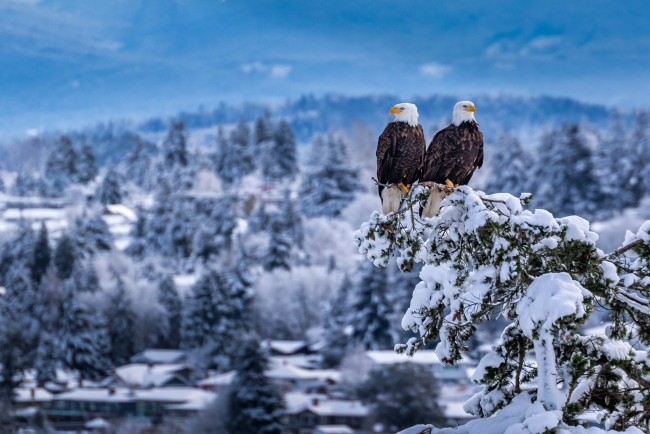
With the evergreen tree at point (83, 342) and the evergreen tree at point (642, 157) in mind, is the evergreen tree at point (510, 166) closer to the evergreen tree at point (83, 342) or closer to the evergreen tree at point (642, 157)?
the evergreen tree at point (642, 157)

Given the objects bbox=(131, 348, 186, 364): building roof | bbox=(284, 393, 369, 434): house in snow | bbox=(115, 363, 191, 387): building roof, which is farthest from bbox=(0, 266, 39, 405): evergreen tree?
bbox=(284, 393, 369, 434): house in snow

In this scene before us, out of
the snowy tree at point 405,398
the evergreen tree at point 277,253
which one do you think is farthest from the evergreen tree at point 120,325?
the snowy tree at point 405,398

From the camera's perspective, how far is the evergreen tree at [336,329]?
35.5 m

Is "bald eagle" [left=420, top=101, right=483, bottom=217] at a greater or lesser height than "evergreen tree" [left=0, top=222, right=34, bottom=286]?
greater

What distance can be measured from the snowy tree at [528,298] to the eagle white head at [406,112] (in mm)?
967

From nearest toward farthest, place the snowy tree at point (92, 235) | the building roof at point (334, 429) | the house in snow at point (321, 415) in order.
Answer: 1. the building roof at point (334, 429)
2. the house in snow at point (321, 415)
3. the snowy tree at point (92, 235)

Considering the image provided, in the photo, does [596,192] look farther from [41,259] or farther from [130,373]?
[41,259]

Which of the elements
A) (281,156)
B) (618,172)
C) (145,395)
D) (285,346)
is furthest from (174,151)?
(618,172)

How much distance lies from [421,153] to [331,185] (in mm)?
53738

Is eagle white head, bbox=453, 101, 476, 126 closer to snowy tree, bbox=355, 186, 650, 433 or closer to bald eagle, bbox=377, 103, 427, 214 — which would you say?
bald eagle, bbox=377, 103, 427, 214

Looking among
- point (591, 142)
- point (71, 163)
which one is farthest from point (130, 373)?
point (71, 163)

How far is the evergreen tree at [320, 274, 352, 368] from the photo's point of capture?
35469 millimetres

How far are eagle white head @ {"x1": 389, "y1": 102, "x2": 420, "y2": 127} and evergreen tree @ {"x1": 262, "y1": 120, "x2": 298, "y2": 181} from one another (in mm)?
64806

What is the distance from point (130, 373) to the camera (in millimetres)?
34781
